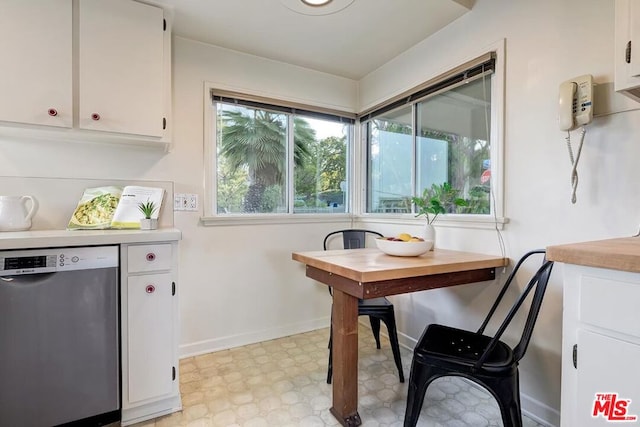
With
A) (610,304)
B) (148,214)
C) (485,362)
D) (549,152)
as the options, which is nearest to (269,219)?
(148,214)

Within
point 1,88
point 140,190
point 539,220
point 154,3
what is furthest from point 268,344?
point 154,3

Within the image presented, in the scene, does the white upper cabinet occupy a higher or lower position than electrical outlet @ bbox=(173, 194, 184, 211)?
higher

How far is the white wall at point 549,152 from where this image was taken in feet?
4.51

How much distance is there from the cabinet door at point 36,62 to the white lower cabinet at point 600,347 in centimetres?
235

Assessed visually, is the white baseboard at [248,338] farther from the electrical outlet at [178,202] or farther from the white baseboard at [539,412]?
the white baseboard at [539,412]

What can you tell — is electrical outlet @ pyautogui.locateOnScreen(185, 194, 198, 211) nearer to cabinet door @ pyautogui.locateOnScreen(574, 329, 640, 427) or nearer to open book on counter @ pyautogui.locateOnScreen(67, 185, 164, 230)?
open book on counter @ pyautogui.locateOnScreen(67, 185, 164, 230)

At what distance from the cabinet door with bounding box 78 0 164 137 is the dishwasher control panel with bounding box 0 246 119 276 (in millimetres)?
723

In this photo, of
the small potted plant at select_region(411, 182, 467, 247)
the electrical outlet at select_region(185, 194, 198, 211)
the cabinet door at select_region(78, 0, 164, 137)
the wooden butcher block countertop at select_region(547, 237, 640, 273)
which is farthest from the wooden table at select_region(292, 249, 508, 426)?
the cabinet door at select_region(78, 0, 164, 137)

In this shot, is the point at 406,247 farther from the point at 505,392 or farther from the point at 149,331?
the point at 149,331

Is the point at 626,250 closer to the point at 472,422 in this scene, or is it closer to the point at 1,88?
the point at 472,422

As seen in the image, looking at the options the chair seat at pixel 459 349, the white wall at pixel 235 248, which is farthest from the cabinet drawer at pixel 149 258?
the chair seat at pixel 459 349

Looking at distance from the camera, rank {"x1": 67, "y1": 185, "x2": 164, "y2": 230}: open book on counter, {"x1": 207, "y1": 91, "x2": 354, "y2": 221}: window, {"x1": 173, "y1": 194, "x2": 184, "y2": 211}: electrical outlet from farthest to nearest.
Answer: {"x1": 207, "y1": 91, "x2": 354, "y2": 221}: window
{"x1": 173, "y1": 194, "x2": 184, "y2": 211}: electrical outlet
{"x1": 67, "y1": 185, "x2": 164, "y2": 230}: open book on counter

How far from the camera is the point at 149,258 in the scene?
1.61 metres

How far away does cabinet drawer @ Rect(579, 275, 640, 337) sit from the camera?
2.63 ft
